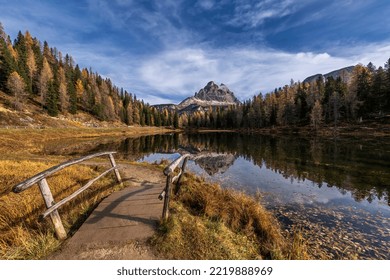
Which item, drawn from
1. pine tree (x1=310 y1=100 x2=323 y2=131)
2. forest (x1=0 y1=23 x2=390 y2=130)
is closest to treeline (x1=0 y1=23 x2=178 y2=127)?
forest (x1=0 y1=23 x2=390 y2=130)

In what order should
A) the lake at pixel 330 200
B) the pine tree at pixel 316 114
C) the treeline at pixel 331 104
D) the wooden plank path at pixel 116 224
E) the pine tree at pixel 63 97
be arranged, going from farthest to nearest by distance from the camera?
the pine tree at pixel 63 97, the pine tree at pixel 316 114, the treeline at pixel 331 104, the lake at pixel 330 200, the wooden plank path at pixel 116 224

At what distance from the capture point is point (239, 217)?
23.0 ft

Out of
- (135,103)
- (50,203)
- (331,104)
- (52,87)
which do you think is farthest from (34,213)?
(135,103)

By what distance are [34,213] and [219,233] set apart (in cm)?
580

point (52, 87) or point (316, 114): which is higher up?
point (52, 87)

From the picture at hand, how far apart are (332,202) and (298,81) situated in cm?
13115

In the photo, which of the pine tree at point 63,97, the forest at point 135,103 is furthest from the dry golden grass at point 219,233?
the pine tree at point 63,97

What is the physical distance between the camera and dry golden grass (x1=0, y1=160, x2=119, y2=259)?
4750mm

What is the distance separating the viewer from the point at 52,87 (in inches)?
2906

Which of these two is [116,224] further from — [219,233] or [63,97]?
[63,97]

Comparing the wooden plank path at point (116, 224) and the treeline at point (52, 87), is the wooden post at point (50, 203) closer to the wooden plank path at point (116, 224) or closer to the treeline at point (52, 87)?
the wooden plank path at point (116, 224)

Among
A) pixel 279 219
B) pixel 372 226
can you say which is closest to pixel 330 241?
pixel 279 219

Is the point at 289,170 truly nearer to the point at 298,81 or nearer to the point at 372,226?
the point at 372,226

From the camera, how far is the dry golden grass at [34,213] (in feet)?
15.6
